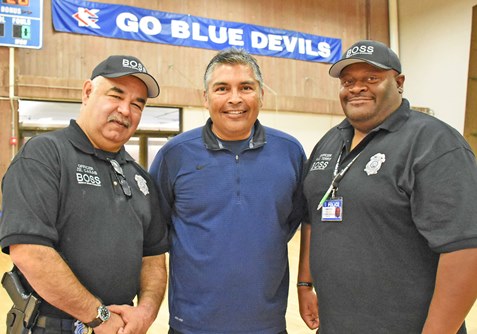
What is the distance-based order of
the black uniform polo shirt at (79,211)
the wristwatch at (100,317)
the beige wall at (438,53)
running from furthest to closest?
the beige wall at (438,53) < the wristwatch at (100,317) < the black uniform polo shirt at (79,211)

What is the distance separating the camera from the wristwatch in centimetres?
181

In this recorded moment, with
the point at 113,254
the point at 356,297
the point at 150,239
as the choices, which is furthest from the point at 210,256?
the point at 356,297

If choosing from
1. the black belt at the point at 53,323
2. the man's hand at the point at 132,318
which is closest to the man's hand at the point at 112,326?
the man's hand at the point at 132,318

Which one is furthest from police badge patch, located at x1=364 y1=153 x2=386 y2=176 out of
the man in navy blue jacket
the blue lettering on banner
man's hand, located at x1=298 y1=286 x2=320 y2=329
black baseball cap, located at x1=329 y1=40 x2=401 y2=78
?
the blue lettering on banner

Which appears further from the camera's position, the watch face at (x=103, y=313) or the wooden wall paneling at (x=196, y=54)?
the wooden wall paneling at (x=196, y=54)

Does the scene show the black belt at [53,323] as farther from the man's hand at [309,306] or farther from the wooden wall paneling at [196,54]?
the wooden wall paneling at [196,54]

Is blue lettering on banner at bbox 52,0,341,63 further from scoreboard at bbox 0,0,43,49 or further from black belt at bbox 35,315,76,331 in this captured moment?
black belt at bbox 35,315,76,331

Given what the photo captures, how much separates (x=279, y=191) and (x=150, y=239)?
682 mm

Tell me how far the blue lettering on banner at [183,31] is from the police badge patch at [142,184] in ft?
26.2

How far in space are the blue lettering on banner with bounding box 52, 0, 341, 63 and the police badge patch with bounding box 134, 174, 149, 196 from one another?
7.98 metres

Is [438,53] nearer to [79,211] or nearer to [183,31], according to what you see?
[183,31]

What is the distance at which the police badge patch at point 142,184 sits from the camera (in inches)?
86.1

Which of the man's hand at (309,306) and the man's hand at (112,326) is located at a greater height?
the man's hand at (112,326)

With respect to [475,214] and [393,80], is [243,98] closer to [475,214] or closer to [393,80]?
[393,80]
